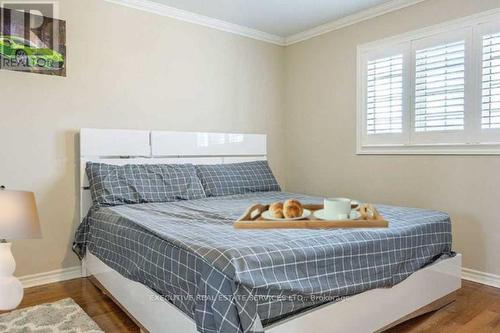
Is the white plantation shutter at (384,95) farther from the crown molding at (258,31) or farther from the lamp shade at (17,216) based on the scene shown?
the lamp shade at (17,216)

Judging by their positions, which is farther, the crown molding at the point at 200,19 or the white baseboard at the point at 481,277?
the crown molding at the point at 200,19

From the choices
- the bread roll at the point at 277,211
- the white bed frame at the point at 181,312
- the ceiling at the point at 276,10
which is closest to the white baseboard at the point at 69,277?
the white bed frame at the point at 181,312

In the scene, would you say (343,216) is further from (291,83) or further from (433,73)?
(291,83)

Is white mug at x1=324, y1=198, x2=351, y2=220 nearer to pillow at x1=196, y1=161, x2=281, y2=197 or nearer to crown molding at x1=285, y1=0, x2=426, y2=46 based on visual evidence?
pillow at x1=196, y1=161, x2=281, y2=197

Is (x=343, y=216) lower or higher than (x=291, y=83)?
lower

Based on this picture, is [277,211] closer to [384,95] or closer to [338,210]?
[338,210]

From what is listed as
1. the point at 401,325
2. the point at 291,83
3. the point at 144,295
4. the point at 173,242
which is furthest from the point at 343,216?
the point at 291,83

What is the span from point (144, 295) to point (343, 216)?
1114 mm

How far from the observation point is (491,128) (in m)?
2.59

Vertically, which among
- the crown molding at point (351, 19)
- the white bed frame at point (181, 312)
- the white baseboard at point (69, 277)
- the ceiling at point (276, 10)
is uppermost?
the ceiling at point (276, 10)

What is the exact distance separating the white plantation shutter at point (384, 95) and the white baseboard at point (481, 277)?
1263 millimetres

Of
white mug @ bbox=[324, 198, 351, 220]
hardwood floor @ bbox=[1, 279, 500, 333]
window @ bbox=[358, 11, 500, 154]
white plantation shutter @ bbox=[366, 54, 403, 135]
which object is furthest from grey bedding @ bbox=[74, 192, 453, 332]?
white plantation shutter @ bbox=[366, 54, 403, 135]

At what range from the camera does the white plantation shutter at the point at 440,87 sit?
9.01 ft

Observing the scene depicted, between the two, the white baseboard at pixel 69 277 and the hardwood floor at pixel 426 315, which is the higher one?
the white baseboard at pixel 69 277
